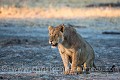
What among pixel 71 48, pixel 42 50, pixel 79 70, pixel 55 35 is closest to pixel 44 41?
pixel 42 50

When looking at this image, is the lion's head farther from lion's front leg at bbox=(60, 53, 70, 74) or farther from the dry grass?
the dry grass

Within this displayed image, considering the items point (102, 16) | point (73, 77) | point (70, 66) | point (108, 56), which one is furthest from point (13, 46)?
point (102, 16)

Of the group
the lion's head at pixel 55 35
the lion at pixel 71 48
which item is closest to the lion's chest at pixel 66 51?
the lion at pixel 71 48

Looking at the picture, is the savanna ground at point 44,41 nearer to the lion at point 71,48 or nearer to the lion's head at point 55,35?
the lion at point 71,48

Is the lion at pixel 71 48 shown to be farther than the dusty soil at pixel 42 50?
No

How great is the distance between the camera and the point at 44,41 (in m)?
19.7

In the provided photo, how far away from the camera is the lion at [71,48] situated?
431 inches

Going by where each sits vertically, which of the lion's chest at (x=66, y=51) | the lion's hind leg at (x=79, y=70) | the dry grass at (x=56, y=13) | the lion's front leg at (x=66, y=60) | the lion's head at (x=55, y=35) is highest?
the lion's head at (x=55, y=35)

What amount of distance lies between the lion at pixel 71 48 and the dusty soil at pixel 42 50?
10.5 inches

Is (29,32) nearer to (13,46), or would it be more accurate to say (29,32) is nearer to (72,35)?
(13,46)

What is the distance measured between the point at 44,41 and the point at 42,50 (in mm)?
2932

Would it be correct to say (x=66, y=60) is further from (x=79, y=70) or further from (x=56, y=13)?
(x=56, y=13)

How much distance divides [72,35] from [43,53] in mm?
4773

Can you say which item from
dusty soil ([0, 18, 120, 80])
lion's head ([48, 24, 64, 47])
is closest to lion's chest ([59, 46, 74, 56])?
lion's head ([48, 24, 64, 47])
